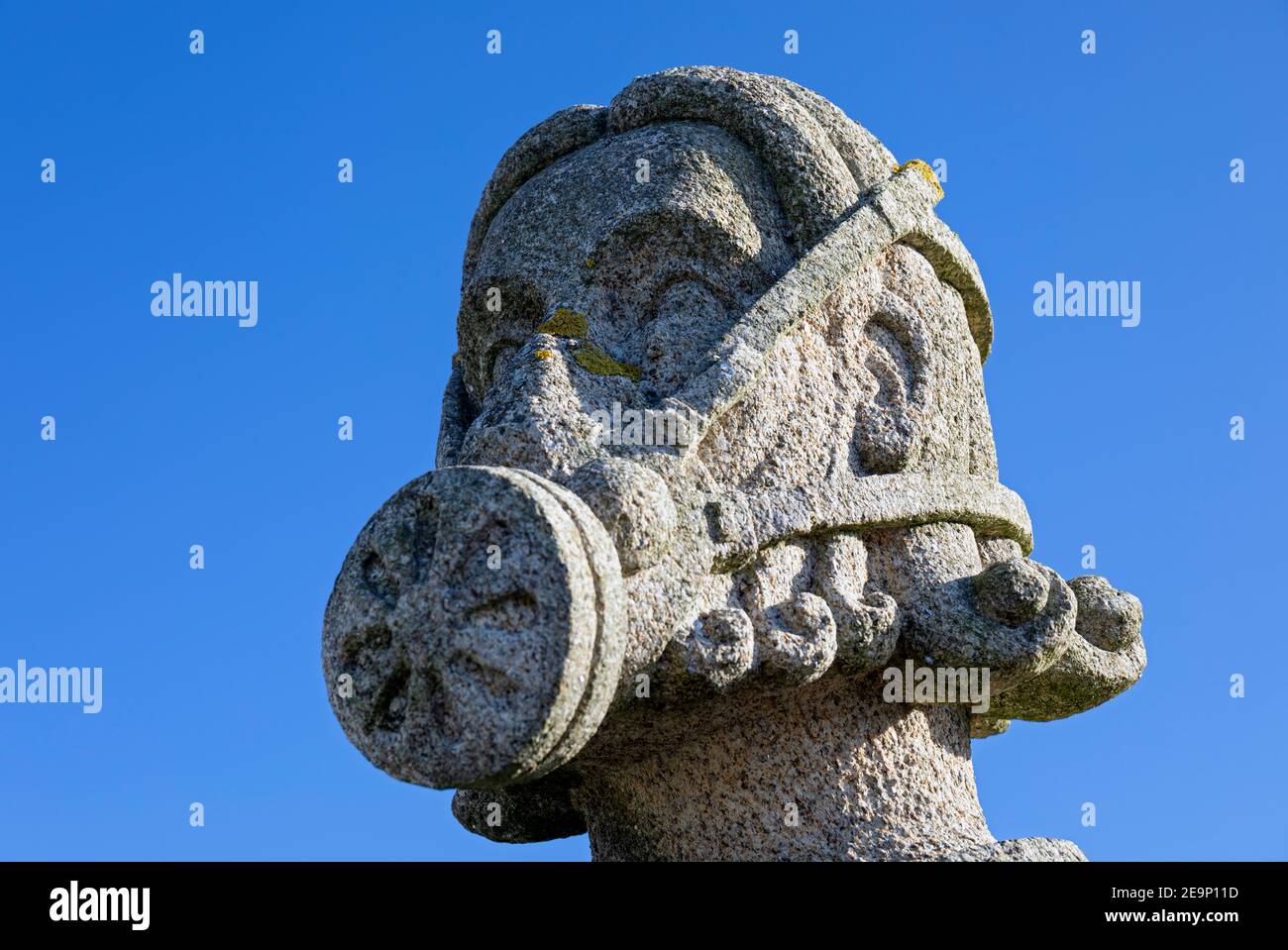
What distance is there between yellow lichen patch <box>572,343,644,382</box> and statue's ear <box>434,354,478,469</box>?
96 cm

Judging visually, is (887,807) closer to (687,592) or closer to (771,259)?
(687,592)

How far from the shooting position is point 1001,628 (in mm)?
5922

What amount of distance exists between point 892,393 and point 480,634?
2.13 m

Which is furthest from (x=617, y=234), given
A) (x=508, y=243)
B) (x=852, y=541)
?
(x=852, y=541)

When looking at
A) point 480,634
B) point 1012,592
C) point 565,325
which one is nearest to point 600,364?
point 565,325

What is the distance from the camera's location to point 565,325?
6.11m

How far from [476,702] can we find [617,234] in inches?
82.6

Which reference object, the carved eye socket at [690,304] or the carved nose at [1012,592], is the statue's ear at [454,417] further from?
the carved nose at [1012,592]

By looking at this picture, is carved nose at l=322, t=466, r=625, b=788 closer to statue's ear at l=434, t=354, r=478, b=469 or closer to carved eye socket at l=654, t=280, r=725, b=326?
carved eye socket at l=654, t=280, r=725, b=326

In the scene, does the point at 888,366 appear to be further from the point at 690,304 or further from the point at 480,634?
the point at 480,634

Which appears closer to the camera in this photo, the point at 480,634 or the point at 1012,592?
the point at 480,634

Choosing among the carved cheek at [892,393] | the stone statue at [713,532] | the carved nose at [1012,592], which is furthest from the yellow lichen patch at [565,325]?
the carved nose at [1012,592]

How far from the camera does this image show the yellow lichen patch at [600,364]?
5.92 metres

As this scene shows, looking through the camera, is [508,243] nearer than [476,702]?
No
